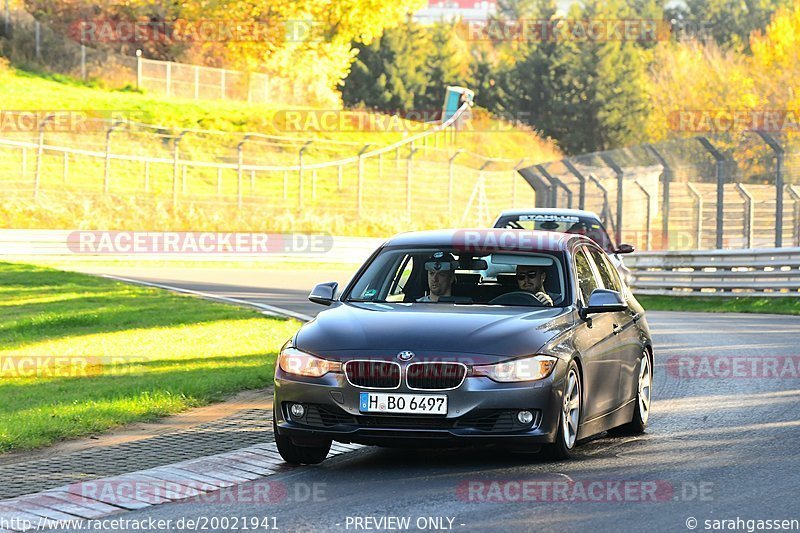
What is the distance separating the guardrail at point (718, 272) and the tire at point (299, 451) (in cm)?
1798

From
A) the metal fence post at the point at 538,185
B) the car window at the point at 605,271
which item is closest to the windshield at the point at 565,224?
the car window at the point at 605,271

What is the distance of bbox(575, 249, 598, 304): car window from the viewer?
967cm

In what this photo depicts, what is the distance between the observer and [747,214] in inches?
1061

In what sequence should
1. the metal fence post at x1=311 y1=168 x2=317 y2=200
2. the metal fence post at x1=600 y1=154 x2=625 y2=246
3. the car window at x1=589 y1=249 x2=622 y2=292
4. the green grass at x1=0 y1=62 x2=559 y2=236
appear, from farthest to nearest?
1. the metal fence post at x1=311 y1=168 x2=317 y2=200
2. the green grass at x1=0 y1=62 x2=559 y2=236
3. the metal fence post at x1=600 y1=154 x2=625 y2=246
4. the car window at x1=589 y1=249 x2=622 y2=292

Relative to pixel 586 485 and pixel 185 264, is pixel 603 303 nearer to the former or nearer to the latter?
pixel 586 485

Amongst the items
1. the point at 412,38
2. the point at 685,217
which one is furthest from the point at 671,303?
the point at 412,38

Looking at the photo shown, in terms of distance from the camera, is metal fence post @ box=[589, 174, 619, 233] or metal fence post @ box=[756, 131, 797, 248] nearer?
metal fence post @ box=[756, 131, 797, 248]

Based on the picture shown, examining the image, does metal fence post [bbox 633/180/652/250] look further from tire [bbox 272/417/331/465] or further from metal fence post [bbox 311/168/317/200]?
tire [bbox 272/417/331/465]

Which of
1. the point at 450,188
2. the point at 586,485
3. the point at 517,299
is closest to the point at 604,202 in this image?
the point at 450,188

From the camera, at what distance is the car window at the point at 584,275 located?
9672 mm

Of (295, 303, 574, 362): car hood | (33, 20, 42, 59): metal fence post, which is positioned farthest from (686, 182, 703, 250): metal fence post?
(33, 20, 42, 59): metal fence post

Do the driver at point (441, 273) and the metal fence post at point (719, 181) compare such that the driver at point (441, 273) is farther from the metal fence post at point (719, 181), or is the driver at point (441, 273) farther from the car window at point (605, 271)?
the metal fence post at point (719, 181)

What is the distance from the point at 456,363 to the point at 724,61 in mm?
82963

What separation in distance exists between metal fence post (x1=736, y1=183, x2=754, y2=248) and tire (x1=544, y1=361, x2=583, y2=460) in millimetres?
18625
